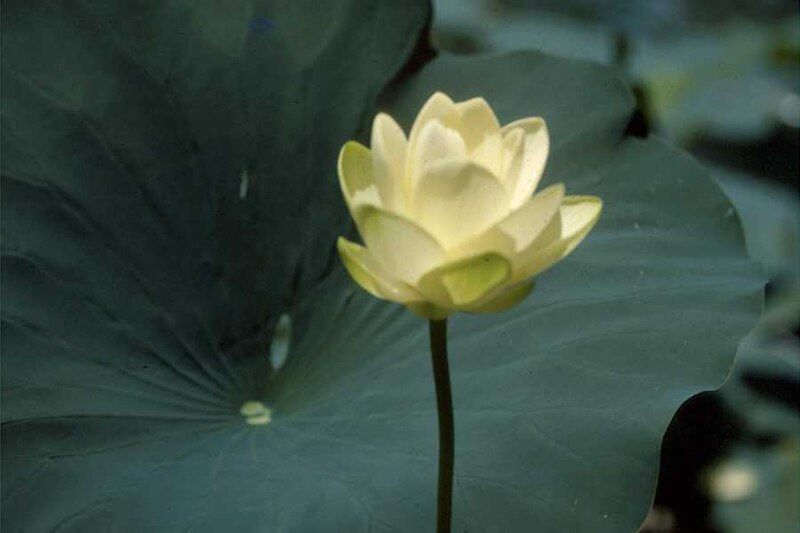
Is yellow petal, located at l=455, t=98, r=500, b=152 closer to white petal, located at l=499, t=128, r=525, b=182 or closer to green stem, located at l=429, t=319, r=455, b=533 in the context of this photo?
white petal, located at l=499, t=128, r=525, b=182

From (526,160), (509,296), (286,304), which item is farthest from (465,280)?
(286,304)

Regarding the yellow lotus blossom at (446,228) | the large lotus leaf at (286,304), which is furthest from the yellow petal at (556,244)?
the large lotus leaf at (286,304)

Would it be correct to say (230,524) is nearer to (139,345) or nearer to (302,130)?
(139,345)

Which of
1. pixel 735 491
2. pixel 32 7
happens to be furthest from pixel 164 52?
pixel 735 491

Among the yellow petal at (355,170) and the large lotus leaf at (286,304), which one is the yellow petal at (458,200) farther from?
the large lotus leaf at (286,304)

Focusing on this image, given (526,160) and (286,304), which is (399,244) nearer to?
(526,160)

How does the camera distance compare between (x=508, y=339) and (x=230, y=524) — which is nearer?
(x=230, y=524)
